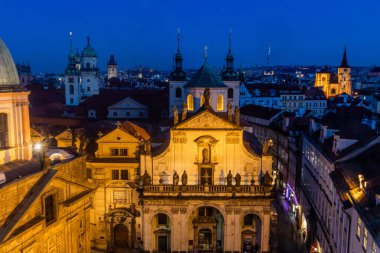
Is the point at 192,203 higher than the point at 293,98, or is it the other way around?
the point at 293,98

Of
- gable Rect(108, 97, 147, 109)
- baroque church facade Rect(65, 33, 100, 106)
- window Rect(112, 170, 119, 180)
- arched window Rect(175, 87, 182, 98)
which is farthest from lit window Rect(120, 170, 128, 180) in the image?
baroque church facade Rect(65, 33, 100, 106)

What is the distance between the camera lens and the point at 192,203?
46.4 metres

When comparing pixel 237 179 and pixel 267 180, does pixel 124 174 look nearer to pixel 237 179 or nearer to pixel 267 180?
pixel 237 179

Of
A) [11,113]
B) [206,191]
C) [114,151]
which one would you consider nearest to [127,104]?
[114,151]

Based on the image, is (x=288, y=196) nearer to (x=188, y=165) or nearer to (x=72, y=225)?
(x=188, y=165)

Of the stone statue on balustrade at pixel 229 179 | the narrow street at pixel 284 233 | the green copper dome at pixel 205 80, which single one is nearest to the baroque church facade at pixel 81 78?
the green copper dome at pixel 205 80

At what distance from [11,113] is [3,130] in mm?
1689

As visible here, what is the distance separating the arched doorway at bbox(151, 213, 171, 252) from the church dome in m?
21.0

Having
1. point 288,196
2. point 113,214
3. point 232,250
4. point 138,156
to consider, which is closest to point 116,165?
point 138,156

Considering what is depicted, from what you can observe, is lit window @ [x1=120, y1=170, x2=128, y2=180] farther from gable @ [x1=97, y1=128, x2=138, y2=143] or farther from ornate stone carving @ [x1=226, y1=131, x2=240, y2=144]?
ornate stone carving @ [x1=226, y1=131, x2=240, y2=144]

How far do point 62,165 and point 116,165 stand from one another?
9.47 m

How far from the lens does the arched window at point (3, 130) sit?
3888 cm

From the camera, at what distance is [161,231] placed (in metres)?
48.3

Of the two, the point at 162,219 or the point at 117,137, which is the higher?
the point at 117,137
